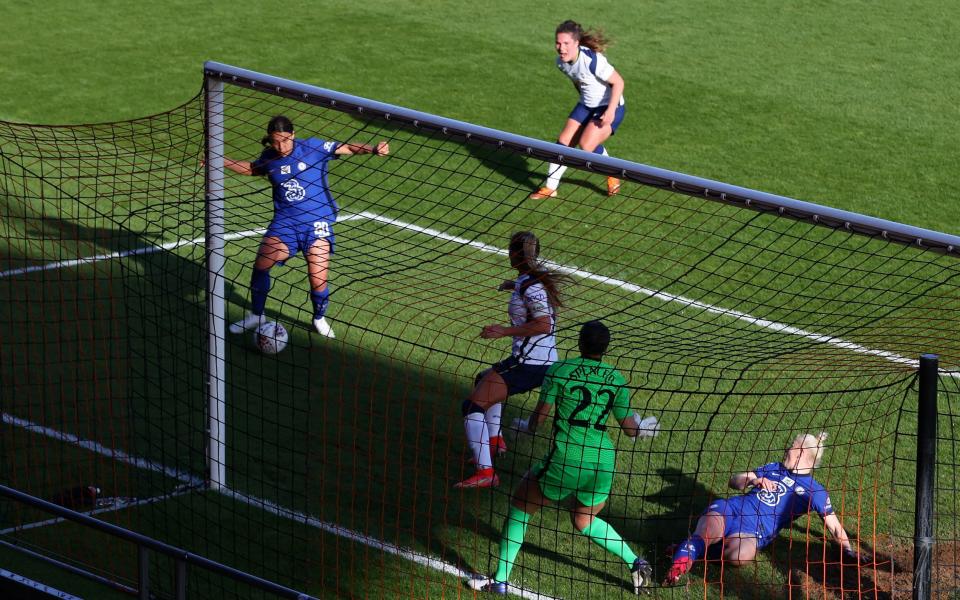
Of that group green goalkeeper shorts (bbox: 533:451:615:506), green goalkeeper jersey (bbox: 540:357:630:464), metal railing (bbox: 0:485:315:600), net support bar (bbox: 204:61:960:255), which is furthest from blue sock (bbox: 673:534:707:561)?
metal railing (bbox: 0:485:315:600)

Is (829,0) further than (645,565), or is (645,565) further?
(829,0)

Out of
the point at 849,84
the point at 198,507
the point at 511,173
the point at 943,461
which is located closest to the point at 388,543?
the point at 198,507

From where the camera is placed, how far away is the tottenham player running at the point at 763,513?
274 inches

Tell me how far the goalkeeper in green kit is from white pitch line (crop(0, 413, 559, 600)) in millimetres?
406

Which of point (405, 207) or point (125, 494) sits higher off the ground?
point (405, 207)

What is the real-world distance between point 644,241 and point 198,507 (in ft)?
19.7

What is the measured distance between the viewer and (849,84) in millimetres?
17344

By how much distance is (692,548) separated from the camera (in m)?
6.94

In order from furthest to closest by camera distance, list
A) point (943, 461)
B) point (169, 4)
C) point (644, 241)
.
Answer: point (169, 4), point (644, 241), point (943, 461)

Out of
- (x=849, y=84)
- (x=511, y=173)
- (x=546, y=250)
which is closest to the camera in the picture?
(x=546, y=250)

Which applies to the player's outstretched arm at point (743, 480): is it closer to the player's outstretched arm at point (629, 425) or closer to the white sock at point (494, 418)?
the player's outstretched arm at point (629, 425)

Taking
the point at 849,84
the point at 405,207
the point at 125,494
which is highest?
the point at 849,84

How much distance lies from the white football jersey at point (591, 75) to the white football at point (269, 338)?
4943 mm

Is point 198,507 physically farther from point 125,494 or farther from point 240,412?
point 240,412
